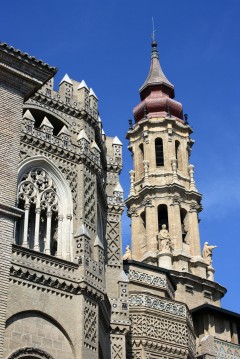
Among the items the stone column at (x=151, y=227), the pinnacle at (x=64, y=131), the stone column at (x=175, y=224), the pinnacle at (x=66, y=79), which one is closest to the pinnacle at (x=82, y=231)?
the pinnacle at (x=64, y=131)

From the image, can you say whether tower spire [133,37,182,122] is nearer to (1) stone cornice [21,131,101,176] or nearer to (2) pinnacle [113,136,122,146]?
(2) pinnacle [113,136,122,146]

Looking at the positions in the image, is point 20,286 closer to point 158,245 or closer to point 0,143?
point 0,143

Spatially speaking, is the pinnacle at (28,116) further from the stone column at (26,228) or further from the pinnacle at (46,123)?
the stone column at (26,228)

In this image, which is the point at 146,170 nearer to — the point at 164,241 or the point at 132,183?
the point at 132,183

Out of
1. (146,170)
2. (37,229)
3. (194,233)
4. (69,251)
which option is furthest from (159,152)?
(37,229)

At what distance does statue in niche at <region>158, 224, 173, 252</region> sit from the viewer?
5017cm

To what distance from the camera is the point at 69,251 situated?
26266 mm

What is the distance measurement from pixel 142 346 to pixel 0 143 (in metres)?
Answer: 18.0

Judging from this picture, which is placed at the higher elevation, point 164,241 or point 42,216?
point 164,241

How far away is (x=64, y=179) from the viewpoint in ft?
90.7

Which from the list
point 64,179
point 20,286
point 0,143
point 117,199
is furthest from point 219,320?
point 0,143

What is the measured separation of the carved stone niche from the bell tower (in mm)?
25826

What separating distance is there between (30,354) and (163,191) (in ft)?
104

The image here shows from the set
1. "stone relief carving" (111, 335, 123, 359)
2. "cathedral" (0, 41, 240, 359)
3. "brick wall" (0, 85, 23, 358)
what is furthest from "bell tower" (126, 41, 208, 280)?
"brick wall" (0, 85, 23, 358)
